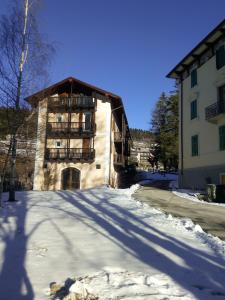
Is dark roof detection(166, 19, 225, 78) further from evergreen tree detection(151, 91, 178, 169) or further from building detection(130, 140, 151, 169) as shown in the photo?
building detection(130, 140, 151, 169)

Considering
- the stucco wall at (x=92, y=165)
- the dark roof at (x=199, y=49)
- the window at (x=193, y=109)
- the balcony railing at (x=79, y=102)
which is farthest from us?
the balcony railing at (x=79, y=102)

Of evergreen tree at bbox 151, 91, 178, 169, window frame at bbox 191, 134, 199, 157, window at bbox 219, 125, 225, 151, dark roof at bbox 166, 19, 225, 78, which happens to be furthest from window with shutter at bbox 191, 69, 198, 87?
evergreen tree at bbox 151, 91, 178, 169

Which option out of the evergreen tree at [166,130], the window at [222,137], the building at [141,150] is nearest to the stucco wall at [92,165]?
the window at [222,137]

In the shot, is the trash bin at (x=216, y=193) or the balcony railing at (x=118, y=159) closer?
the trash bin at (x=216, y=193)

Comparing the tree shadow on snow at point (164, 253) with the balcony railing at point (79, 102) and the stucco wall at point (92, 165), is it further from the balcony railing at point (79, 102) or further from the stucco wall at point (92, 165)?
the balcony railing at point (79, 102)

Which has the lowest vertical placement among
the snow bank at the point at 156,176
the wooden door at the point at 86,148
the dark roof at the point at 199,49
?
the snow bank at the point at 156,176

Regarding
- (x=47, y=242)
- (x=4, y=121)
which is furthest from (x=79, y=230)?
(x=4, y=121)

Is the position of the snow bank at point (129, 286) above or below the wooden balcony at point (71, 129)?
below

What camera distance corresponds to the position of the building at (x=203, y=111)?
23.6 meters

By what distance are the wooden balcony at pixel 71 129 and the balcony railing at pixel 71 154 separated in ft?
4.73

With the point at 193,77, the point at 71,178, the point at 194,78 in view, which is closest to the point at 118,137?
the point at 71,178

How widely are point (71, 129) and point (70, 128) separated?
5.9 inches

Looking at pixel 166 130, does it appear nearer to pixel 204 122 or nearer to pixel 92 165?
pixel 92 165

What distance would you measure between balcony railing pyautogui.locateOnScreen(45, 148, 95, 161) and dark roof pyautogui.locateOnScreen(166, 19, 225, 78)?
10.7m
